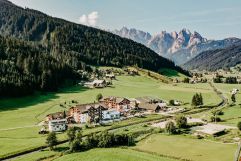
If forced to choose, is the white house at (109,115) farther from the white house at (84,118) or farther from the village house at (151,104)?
the village house at (151,104)

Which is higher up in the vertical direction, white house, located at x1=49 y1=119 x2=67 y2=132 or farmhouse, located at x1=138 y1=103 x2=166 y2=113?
farmhouse, located at x1=138 y1=103 x2=166 y2=113

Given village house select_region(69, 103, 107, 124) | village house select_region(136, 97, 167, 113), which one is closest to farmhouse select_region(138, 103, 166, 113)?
village house select_region(136, 97, 167, 113)

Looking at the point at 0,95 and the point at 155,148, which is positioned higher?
the point at 0,95

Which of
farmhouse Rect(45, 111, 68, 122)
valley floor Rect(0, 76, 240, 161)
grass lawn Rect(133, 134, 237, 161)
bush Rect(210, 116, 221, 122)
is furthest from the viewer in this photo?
farmhouse Rect(45, 111, 68, 122)

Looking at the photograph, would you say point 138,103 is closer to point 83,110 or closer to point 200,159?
point 83,110

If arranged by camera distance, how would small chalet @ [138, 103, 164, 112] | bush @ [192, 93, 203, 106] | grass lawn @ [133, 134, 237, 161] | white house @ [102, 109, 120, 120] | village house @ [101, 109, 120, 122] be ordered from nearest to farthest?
grass lawn @ [133, 134, 237, 161]
village house @ [101, 109, 120, 122]
white house @ [102, 109, 120, 120]
small chalet @ [138, 103, 164, 112]
bush @ [192, 93, 203, 106]

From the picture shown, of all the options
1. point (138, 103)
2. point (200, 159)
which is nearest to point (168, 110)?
point (138, 103)

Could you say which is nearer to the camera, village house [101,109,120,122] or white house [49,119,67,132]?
white house [49,119,67,132]

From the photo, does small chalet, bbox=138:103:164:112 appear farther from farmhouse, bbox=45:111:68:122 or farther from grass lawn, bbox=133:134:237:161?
grass lawn, bbox=133:134:237:161
